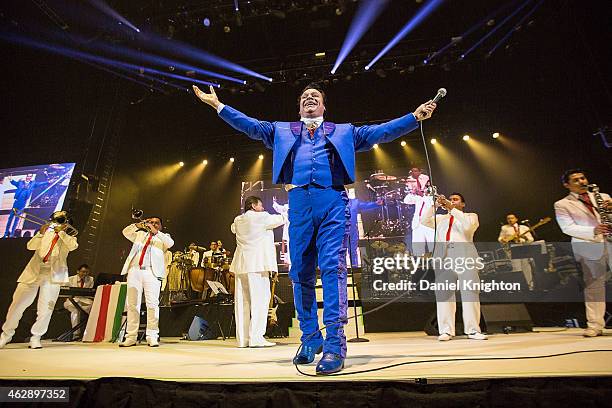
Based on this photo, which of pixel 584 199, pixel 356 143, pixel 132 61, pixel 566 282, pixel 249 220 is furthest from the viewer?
pixel 132 61

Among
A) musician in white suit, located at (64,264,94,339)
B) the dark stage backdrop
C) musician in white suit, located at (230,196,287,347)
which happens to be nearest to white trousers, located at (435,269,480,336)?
musician in white suit, located at (230,196,287,347)

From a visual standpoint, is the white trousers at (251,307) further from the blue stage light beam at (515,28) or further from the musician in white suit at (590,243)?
the blue stage light beam at (515,28)

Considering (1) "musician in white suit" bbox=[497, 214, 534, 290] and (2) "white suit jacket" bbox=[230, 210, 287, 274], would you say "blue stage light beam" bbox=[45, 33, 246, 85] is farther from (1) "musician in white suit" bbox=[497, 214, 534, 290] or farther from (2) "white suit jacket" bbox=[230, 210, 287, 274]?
(1) "musician in white suit" bbox=[497, 214, 534, 290]

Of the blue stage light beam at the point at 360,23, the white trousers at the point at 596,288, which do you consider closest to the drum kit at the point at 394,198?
the blue stage light beam at the point at 360,23

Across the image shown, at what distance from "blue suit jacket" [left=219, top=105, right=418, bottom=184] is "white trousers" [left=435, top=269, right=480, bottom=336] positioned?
10.2ft

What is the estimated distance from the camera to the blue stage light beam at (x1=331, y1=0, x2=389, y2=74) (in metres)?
9.45

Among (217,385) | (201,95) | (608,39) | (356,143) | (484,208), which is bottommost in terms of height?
(217,385)

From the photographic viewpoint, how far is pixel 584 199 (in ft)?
16.6

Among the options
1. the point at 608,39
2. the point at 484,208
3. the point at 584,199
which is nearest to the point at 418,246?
the point at 484,208

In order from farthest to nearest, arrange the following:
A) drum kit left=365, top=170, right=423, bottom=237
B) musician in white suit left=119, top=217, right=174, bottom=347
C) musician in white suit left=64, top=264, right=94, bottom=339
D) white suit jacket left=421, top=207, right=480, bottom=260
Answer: drum kit left=365, top=170, right=423, bottom=237, musician in white suit left=64, top=264, right=94, bottom=339, musician in white suit left=119, top=217, right=174, bottom=347, white suit jacket left=421, top=207, right=480, bottom=260

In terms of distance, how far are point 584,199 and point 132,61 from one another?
10912 mm

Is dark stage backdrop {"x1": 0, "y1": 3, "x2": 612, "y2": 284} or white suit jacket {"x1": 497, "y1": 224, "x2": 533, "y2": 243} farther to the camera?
dark stage backdrop {"x1": 0, "y1": 3, "x2": 612, "y2": 284}

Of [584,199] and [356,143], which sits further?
[584,199]

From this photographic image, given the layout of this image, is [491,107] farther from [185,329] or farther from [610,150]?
[185,329]
